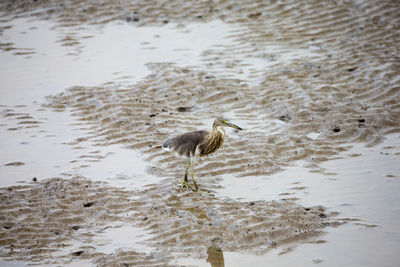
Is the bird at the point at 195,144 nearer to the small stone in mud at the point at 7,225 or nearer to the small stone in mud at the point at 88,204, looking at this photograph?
the small stone in mud at the point at 88,204

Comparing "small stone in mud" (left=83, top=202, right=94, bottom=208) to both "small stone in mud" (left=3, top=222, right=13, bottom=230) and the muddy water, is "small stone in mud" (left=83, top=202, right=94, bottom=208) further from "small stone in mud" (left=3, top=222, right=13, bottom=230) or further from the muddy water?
"small stone in mud" (left=3, top=222, right=13, bottom=230)

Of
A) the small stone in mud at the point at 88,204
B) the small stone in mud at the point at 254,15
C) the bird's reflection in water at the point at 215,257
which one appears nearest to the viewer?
the bird's reflection in water at the point at 215,257

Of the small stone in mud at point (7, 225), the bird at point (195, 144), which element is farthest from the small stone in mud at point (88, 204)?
the bird at point (195, 144)

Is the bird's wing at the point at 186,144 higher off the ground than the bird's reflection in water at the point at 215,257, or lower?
higher

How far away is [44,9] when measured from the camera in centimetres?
1384

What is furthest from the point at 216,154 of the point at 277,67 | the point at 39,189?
the point at 277,67

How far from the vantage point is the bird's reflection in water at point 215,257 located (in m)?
5.37

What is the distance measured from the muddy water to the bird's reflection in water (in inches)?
0.9

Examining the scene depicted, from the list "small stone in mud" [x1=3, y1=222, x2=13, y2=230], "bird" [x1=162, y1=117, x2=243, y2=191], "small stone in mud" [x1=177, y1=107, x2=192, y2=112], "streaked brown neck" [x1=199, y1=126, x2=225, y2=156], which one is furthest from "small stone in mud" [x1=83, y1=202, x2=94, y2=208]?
"small stone in mud" [x1=177, y1=107, x2=192, y2=112]

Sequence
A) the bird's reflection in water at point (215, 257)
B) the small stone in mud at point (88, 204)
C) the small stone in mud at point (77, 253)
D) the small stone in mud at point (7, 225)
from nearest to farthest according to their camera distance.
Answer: the bird's reflection in water at point (215, 257), the small stone in mud at point (77, 253), the small stone in mud at point (7, 225), the small stone in mud at point (88, 204)

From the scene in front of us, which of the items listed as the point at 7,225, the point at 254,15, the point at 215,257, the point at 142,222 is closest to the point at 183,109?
the point at 142,222

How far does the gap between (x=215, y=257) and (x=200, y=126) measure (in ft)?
10.9

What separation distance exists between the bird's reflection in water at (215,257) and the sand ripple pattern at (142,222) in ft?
0.17

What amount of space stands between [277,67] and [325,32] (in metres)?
2.04
